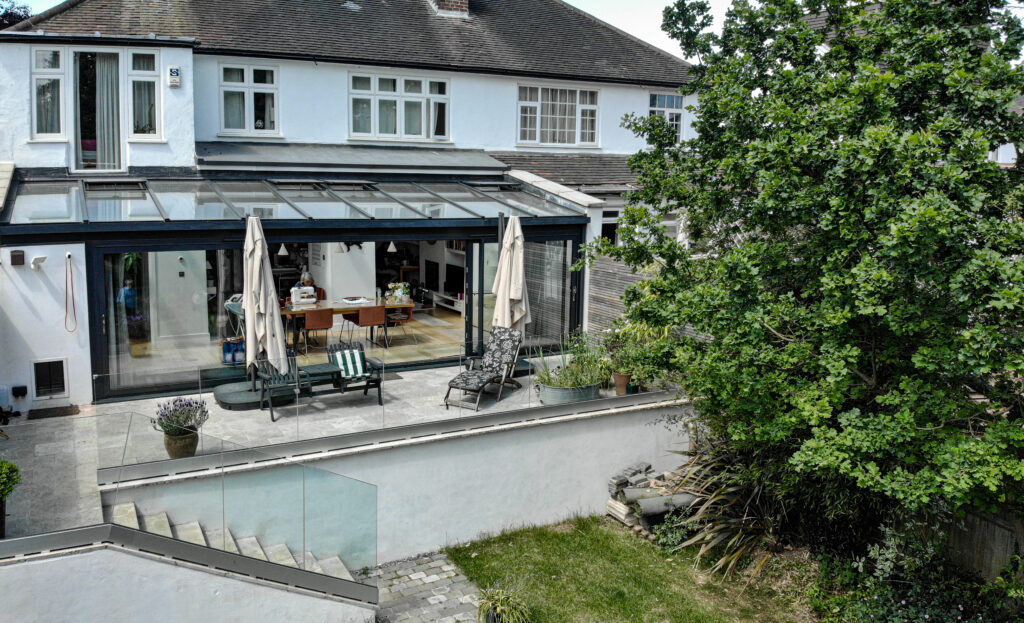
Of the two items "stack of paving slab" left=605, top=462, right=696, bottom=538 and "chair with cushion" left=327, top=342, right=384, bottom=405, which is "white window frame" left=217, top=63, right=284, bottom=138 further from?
"stack of paving slab" left=605, top=462, right=696, bottom=538

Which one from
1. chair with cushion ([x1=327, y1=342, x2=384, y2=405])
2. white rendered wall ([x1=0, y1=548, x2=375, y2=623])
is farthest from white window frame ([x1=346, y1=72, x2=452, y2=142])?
white rendered wall ([x1=0, y1=548, x2=375, y2=623])

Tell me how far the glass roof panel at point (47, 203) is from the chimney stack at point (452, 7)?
33.5 ft

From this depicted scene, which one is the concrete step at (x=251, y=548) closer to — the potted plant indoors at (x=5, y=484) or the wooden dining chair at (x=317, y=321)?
the potted plant indoors at (x=5, y=484)

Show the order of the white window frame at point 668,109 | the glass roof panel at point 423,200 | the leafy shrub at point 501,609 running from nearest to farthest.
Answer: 1. the leafy shrub at point 501,609
2. the glass roof panel at point 423,200
3. the white window frame at point 668,109

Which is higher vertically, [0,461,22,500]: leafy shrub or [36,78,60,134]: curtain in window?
[36,78,60,134]: curtain in window

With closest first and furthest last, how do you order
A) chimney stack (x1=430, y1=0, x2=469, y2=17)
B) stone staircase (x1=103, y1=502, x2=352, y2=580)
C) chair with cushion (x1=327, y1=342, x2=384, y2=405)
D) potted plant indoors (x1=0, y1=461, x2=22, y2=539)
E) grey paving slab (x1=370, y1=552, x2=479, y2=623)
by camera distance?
potted plant indoors (x1=0, y1=461, x2=22, y2=539)
stone staircase (x1=103, y1=502, x2=352, y2=580)
grey paving slab (x1=370, y1=552, x2=479, y2=623)
chair with cushion (x1=327, y1=342, x2=384, y2=405)
chimney stack (x1=430, y1=0, x2=469, y2=17)

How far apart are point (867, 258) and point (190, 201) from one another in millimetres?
10342

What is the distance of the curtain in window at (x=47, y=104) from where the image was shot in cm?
1447

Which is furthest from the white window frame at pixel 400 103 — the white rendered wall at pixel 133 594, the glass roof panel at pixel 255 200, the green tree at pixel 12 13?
the green tree at pixel 12 13

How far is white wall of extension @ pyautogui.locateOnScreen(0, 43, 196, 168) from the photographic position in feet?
46.8

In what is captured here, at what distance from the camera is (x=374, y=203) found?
49.5 ft

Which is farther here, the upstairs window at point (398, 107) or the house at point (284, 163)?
the upstairs window at point (398, 107)

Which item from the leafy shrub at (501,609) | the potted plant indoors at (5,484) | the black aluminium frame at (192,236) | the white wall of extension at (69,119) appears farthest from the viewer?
the white wall of extension at (69,119)

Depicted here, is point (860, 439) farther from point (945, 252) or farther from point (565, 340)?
point (565, 340)
